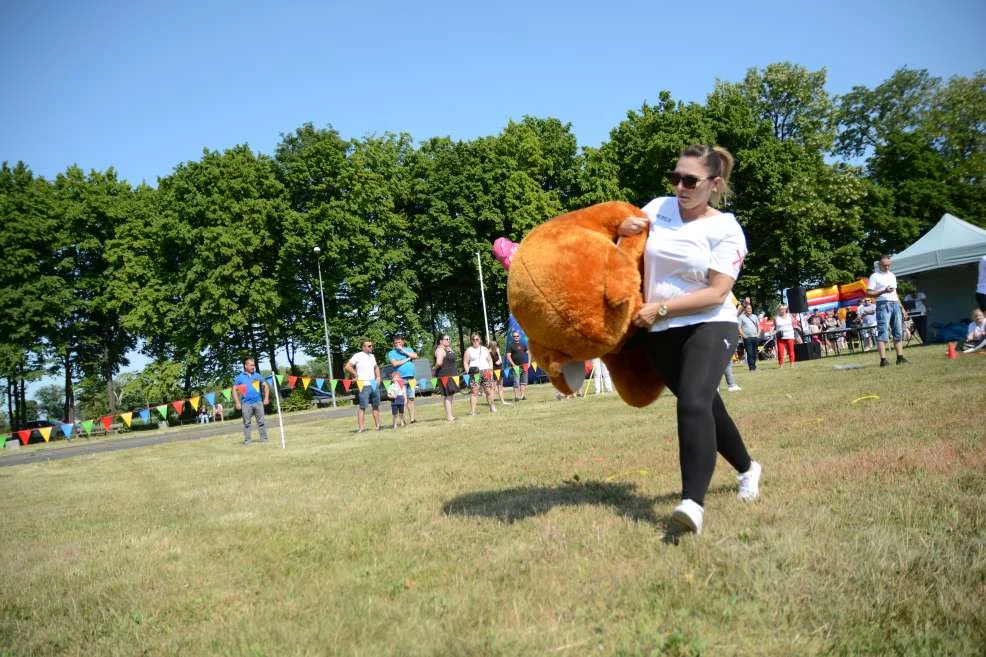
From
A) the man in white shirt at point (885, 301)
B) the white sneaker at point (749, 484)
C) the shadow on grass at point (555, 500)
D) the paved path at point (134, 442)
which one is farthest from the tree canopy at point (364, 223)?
the white sneaker at point (749, 484)

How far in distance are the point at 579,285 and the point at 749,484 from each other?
193 cm

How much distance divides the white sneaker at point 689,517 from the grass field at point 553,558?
0.09 m

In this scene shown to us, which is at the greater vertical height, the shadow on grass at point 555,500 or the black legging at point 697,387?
the black legging at point 697,387

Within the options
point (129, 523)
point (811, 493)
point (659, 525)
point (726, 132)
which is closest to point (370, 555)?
point (659, 525)

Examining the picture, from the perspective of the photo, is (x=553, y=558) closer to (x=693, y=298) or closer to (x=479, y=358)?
(x=693, y=298)

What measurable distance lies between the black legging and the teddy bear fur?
335 millimetres

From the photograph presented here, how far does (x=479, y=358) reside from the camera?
18719mm

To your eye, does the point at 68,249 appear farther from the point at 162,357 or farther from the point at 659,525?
the point at 659,525

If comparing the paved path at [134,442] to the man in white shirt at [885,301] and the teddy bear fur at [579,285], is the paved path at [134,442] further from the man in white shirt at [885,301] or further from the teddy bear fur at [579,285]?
the teddy bear fur at [579,285]

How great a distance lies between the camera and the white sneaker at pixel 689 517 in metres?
→ 3.98

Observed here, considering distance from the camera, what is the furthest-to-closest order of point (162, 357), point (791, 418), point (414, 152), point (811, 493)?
point (414, 152)
point (162, 357)
point (791, 418)
point (811, 493)

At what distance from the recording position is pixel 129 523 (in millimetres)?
7090

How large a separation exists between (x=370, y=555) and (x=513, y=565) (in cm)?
109

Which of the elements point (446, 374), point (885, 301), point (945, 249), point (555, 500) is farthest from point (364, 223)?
point (555, 500)
